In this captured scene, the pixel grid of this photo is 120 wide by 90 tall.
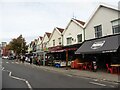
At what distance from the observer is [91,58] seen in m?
29.9

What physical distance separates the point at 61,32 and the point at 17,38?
4428 cm

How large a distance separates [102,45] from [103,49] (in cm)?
125

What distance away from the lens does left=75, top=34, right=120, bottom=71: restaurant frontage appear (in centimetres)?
2250

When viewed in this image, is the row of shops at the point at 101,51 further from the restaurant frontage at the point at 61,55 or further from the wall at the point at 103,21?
the wall at the point at 103,21

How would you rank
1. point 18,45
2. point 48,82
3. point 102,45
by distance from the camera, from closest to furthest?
1. point 48,82
2. point 102,45
3. point 18,45

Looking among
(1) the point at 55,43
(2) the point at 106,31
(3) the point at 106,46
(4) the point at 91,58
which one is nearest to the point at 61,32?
(1) the point at 55,43

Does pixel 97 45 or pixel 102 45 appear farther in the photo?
pixel 97 45

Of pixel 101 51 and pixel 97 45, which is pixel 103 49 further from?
pixel 97 45

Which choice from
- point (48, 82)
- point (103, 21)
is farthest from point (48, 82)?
point (103, 21)

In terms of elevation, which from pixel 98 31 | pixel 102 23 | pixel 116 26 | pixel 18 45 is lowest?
pixel 98 31

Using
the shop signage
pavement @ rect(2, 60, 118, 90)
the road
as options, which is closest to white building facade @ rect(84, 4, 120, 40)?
the shop signage

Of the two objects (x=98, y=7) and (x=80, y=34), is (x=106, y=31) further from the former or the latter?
(x=80, y=34)

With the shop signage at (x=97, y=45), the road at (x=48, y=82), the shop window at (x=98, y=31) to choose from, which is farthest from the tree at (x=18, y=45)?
the road at (x=48, y=82)

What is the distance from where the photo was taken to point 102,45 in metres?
24.4
